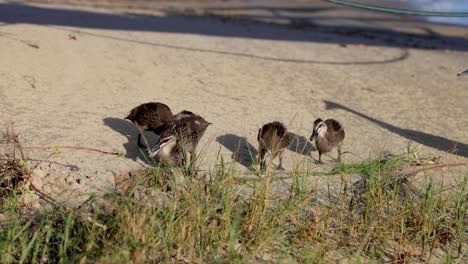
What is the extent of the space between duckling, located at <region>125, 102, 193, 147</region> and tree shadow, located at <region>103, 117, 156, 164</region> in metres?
0.10

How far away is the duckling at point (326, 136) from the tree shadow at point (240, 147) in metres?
0.61

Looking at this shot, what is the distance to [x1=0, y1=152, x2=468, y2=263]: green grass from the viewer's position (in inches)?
167

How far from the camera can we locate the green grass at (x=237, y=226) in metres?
4.25

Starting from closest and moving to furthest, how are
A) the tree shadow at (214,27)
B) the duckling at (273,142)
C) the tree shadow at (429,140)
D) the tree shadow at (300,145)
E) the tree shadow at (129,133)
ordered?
the duckling at (273,142) < the tree shadow at (129,133) < the tree shadow at (300,145) < the tree shadow at (429,140) < the tree shadow at (214,27)

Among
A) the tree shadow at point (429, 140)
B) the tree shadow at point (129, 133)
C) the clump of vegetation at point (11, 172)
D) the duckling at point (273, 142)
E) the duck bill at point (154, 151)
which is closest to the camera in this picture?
the clump of vegetation at point (11, 172)

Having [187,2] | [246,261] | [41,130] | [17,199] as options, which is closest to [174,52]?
[41,130]

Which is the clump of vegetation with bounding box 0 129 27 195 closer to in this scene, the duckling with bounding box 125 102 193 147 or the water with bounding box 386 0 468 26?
the duckling with bounding box 125 102 193 147

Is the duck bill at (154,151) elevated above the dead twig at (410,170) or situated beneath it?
elevated above

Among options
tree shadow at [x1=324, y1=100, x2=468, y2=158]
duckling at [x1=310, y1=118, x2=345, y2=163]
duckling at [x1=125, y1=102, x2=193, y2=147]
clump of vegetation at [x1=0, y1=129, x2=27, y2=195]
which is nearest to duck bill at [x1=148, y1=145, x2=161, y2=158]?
duckling at [x1=125, y1=102, x2=193, y2=147]

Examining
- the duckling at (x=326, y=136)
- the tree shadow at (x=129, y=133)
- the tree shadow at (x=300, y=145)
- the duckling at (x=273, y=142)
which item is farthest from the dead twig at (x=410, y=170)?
the tree shadow at (x=129, y=133)

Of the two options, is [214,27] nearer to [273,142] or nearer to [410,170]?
[273,142]

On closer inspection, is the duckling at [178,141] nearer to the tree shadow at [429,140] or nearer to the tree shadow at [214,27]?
the tree shadow at [429,140]

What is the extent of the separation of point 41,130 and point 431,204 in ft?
11.6

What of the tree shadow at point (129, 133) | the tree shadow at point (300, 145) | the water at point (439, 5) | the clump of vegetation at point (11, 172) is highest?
the clump of vegetation at point (11, 172)
